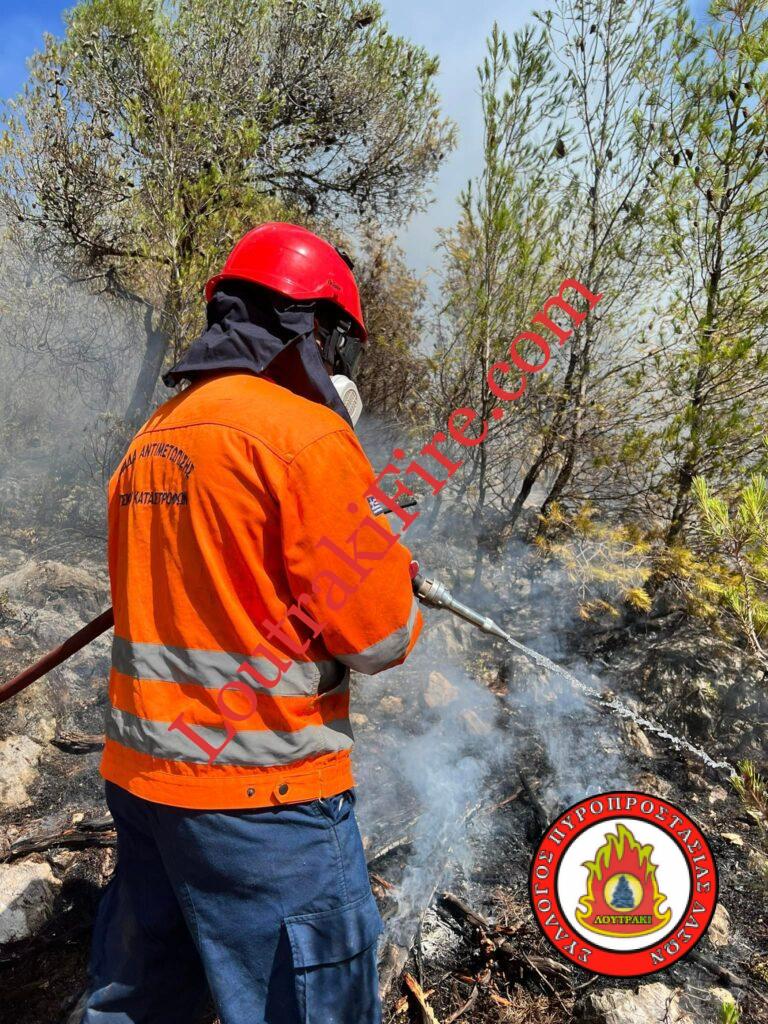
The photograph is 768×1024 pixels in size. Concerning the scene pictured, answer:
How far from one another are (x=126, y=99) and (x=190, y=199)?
0.90m

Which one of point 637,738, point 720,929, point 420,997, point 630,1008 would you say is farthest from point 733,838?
point 420,997

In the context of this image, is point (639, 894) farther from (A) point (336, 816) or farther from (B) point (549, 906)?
(A) point (336, 816)

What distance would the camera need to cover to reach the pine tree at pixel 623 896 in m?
1.79

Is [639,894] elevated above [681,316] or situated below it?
below

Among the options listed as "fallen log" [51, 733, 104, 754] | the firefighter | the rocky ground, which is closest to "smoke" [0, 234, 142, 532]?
the rocky ground

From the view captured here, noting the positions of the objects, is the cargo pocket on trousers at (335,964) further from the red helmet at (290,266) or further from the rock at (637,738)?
the rock at (637,738)

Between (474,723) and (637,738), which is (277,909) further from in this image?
(637,738)

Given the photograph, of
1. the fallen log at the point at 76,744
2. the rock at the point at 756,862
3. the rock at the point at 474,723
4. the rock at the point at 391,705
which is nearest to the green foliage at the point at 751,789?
the rock at the point at 756,862

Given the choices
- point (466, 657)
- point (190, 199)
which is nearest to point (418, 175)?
point (190, 199)

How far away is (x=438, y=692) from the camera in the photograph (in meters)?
3.54

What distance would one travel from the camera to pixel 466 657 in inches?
154

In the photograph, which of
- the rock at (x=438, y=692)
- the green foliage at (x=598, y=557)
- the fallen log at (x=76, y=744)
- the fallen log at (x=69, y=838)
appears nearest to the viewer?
the fallen log at (x=69, y=838)

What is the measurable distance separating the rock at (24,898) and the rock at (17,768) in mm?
411

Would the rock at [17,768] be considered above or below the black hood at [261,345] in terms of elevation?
below
